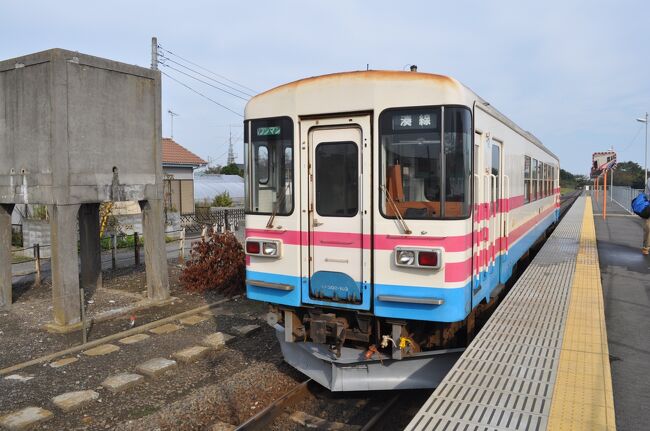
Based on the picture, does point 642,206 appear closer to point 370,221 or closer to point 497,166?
point 497,166

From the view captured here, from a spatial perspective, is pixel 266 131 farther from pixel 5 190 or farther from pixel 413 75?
pixel 5 190

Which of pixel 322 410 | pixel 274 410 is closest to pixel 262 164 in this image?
pixel 274 410

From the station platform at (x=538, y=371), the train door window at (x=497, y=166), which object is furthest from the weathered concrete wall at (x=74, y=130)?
the station platform at (x=538, y=371)

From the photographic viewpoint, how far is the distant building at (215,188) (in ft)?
113

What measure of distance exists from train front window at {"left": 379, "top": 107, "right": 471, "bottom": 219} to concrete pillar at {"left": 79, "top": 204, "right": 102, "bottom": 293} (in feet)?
28.1

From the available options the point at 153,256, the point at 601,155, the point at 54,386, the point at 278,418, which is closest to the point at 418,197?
the point at 278,418

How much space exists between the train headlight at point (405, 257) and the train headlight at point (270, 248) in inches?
54.0

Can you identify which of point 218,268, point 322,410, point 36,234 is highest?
point 36,234

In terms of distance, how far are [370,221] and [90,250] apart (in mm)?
8551

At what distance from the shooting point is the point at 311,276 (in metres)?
5.46

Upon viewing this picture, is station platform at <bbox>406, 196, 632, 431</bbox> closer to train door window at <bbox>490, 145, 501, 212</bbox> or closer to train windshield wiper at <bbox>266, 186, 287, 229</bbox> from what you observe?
train door window at <bbox>490, 145, 501, 212</bbox>

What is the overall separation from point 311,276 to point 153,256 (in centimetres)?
578

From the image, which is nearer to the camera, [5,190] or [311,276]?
[311,276]

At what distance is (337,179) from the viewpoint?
5.34m
